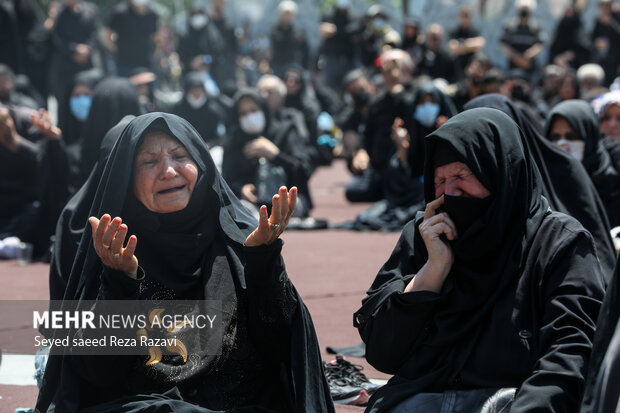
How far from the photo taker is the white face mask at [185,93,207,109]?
41.2 ft

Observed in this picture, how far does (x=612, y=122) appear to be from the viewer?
7.25m

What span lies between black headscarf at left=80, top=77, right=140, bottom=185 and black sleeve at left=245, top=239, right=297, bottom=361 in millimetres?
3666

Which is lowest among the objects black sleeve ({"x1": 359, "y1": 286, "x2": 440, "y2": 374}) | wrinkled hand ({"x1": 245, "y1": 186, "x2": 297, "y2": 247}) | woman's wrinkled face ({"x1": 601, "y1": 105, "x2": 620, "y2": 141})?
black sleeve ({"x1": 359, "y1": 286, "x2": 440, "y2": 374})

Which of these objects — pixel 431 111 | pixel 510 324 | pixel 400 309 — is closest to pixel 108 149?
pixel 400 309

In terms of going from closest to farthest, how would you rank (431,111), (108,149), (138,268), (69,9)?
(138,268) → (108,149) → (431,111) → (69,9)

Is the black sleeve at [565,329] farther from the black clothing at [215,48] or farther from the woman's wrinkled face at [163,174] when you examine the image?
the black clothing at [215,48]

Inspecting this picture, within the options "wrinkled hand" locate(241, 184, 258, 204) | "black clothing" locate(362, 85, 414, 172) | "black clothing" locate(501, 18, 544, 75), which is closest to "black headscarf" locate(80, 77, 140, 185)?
"wrinkled hand" locate(241, 184, 258, 204)

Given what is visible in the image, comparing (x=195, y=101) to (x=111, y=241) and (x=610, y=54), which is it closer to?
(x=610, y=54)

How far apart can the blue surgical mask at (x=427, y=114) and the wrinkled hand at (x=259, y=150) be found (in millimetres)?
1409

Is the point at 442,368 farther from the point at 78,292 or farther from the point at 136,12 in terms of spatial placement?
the point at 136,12

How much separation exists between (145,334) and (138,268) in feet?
0.70

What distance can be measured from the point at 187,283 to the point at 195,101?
9310mm

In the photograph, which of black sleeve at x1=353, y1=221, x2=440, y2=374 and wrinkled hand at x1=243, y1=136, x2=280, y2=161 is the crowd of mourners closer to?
black sleeve at x1=353, y1=221, x2=440, y2=374

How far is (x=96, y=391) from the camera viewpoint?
338cm
